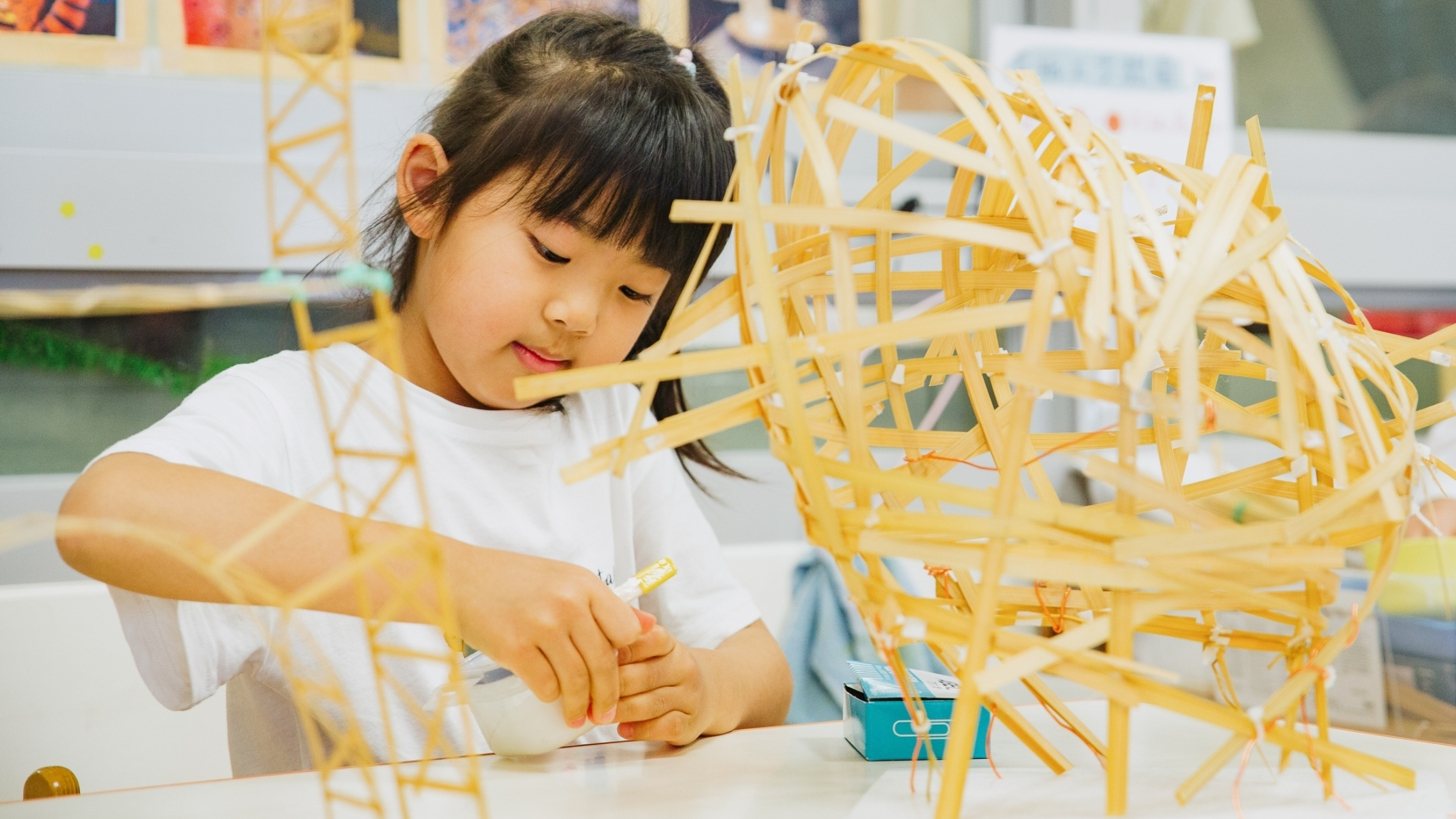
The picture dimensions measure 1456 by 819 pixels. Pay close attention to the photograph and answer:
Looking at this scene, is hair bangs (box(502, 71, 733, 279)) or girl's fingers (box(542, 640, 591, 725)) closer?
girl's fingers (box(542, 640, 591, 725))

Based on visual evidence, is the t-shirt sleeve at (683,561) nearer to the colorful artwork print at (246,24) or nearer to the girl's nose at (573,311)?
the girl's nose at (573,311)

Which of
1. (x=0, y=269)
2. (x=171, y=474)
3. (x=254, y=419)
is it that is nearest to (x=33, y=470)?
(x=0, y=269)

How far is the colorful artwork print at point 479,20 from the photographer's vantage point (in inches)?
46.3

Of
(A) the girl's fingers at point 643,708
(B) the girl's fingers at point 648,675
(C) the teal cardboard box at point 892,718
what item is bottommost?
(A) the girl's fingers at point 643,708

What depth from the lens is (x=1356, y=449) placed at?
1.03 feet

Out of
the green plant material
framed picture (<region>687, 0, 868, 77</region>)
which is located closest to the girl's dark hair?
the green plant material

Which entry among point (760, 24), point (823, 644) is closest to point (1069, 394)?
point (823, 644)

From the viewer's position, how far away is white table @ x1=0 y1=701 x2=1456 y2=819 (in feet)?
1.14

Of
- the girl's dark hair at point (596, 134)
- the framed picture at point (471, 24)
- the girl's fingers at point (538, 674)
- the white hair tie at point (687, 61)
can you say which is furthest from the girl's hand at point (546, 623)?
the framed picture at point (471, 24)

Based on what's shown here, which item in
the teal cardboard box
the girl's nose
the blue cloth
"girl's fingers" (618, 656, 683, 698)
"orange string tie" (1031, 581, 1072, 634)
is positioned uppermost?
the girl's nose

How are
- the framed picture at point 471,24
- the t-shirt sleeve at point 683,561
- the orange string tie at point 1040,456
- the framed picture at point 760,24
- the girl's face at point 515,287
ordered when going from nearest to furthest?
the orange string tie at point 1040,456 < the girl's face at point 515,287 < the t-shirt sleeve at point 683,561 < the framed picture at point 471,24 < the framed picture at point 760,24

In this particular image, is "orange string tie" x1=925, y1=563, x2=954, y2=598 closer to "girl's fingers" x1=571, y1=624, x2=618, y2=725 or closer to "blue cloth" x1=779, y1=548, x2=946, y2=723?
"girl's fingers" x1=571, y1=624, x2=618, y2=725

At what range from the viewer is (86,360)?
1.01 meters

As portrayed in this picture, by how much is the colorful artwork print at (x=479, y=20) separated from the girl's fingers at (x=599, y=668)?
2.99 ft
